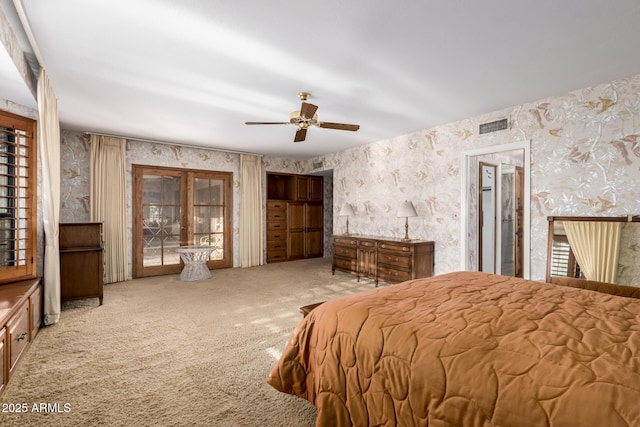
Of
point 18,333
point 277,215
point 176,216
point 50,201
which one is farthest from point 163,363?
point 277,215

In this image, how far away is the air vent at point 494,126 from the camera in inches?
149

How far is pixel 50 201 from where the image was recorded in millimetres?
3090

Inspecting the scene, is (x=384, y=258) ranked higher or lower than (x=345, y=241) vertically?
lower

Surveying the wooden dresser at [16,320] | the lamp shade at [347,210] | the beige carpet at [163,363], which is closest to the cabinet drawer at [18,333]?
the wooden dresser at [16,320]

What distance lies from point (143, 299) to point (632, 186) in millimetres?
5545

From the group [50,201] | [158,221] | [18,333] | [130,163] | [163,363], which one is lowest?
[163,363]

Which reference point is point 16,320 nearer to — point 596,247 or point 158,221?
point 158,221

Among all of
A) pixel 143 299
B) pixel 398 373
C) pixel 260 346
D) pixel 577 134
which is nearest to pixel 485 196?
pixel 577 134

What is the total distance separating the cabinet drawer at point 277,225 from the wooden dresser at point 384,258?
1.85 m

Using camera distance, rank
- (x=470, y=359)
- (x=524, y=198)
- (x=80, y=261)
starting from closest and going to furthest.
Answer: (x=470, y=359) < (x=524, y=198) < (x=80, y=261)

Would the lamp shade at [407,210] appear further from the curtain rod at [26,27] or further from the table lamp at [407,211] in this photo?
the curtain rod at [26,27]

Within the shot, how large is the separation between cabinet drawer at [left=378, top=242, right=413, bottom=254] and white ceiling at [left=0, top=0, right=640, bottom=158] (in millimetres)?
1786

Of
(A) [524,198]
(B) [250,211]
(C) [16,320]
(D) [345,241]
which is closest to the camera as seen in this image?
(C) [16,320]

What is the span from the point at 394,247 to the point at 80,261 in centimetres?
408
